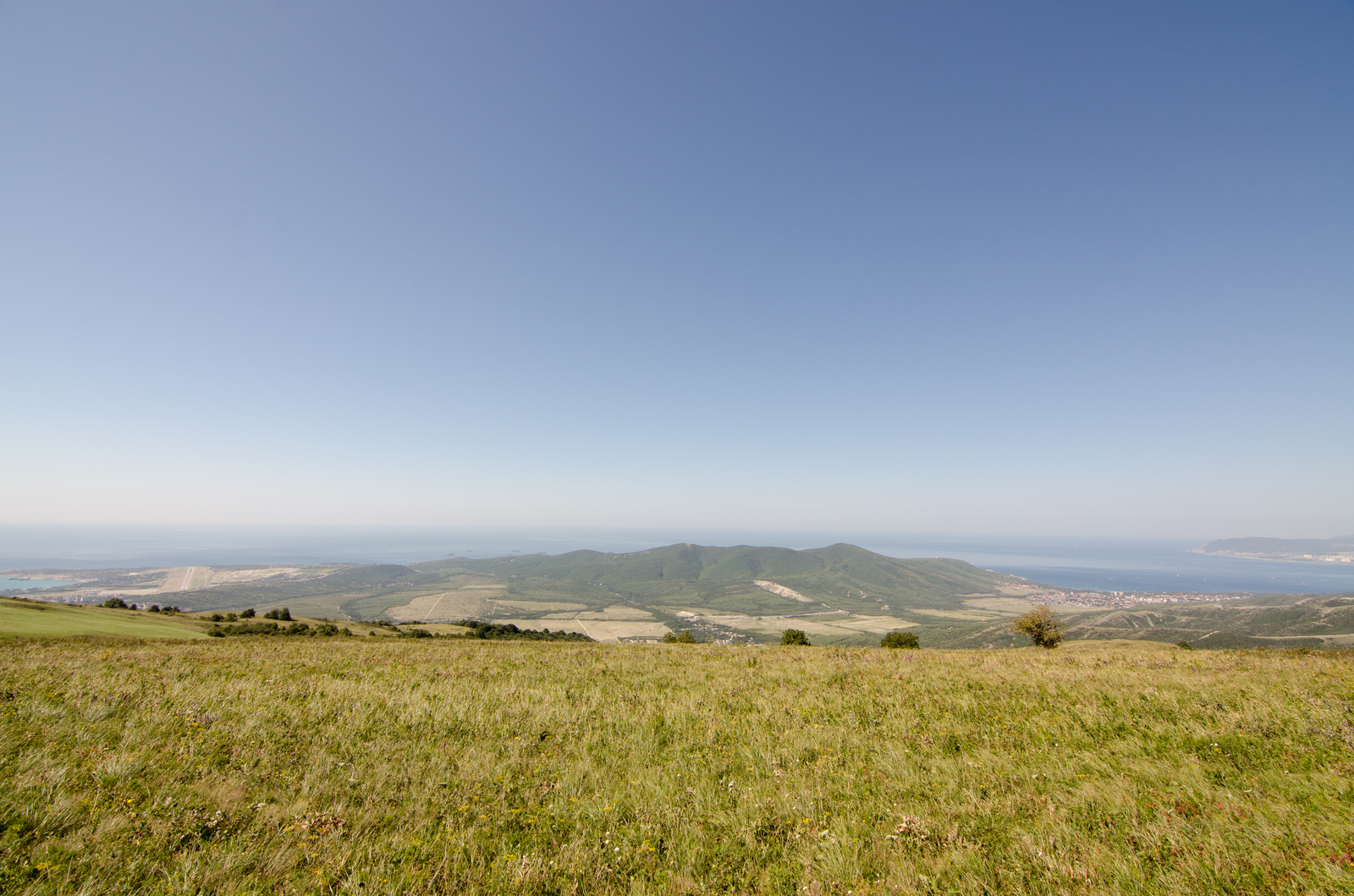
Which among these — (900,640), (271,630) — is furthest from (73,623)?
(900,640)

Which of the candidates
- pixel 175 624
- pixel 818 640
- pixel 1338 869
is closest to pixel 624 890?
pixel 1338 869

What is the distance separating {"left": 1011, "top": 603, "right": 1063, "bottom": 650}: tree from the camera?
3494 centimetres

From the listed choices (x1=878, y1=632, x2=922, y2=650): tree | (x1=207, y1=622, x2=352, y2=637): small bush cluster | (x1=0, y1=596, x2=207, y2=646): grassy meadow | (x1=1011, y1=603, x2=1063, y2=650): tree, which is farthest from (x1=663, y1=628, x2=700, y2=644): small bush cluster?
(x1=0, y1=596, x2=207, y2=646): grassy meadow

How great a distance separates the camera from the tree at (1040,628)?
115ft

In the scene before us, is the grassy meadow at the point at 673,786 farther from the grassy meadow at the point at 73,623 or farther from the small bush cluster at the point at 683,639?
the grassy meadow at the point at 73,623

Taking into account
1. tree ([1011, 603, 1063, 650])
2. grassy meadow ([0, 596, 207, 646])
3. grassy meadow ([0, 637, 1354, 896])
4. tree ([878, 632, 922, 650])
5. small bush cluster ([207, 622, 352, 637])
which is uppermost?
grassy meadow ([0, 637, 1354, 896])

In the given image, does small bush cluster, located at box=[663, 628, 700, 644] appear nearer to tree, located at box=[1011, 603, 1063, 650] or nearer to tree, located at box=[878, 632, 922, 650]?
tree, located at box=[878, 632, 922, 650]

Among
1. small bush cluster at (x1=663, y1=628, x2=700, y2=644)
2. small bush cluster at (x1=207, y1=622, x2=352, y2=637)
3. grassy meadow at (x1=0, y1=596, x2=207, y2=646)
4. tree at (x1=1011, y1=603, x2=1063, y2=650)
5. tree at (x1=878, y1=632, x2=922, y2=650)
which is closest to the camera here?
grassy meadow at (x1=0, y1=596, x2=207, y2=646)

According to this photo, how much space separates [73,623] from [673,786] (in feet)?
157

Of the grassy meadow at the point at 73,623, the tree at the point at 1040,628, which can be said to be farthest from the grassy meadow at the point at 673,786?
the tree at the point at 1040,628

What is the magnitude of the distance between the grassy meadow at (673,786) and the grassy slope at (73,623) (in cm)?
2504

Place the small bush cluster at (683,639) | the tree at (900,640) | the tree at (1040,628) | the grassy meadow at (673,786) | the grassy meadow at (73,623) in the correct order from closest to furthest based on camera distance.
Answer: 1. the grassy meadow at (673,786)
2. the grassy meadow at (73,623)
3. the small bush cluster at (683,639)
4. the tree at (1040,628)
5. the tree at (900,640)

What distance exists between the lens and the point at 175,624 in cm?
4141

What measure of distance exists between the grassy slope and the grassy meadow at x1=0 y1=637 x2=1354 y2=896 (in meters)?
25.0
